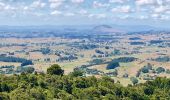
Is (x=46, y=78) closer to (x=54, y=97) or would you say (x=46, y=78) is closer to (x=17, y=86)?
(x=17, y=86)

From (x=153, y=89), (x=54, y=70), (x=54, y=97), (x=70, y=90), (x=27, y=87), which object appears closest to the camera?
(x=54, y=97)

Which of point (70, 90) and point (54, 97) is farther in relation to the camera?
point (70, 90)

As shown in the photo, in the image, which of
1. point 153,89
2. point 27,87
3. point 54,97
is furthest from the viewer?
point 153,89

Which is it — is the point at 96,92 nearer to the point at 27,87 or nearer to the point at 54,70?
the point at 27,87

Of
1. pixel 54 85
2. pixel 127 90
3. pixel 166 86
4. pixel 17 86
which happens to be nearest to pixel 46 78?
pixel 54 85

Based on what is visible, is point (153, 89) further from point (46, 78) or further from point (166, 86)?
point (46, 78)

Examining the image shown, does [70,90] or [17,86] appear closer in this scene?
[17,86]

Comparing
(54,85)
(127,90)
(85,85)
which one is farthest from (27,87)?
(127,90)

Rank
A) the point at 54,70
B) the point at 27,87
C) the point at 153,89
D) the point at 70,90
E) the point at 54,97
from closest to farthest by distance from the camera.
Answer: the point at 54,97, the point at 27,87, the point at 70,90, the point at 153,89, the point at 54,70
